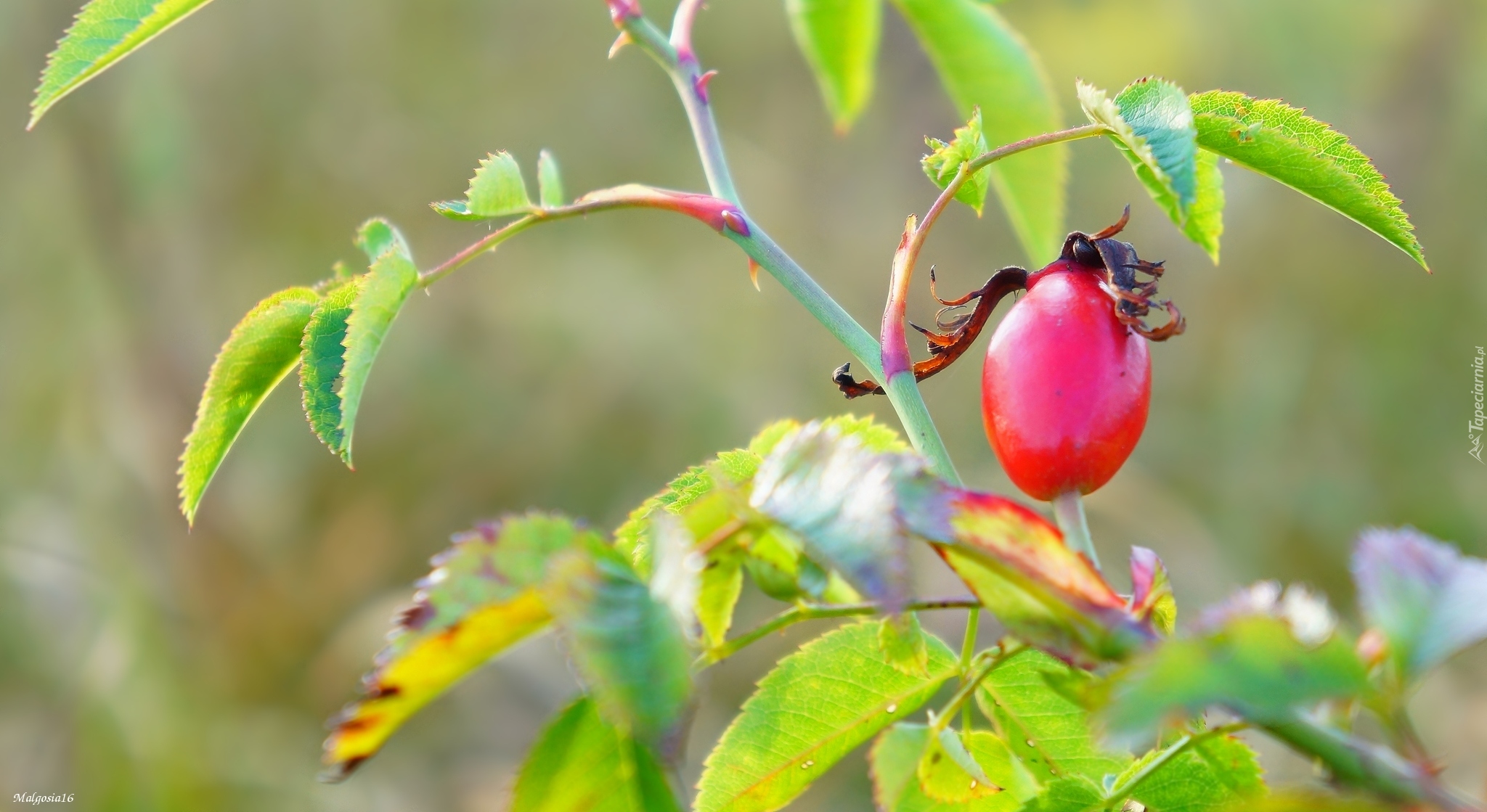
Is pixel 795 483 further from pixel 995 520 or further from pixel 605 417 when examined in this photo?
pixel 605 417

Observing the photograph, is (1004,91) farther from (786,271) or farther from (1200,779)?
(1200,779)

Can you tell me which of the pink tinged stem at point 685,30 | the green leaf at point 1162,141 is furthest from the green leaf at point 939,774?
the pink tinged stem at point 685,30

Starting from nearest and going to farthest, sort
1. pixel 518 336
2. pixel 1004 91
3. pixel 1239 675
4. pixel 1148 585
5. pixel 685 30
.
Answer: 1. pixel 1239 675
2. pixel 1148 585
3. pixel 685 30
4. pixel 1004 91
5. pixel 518 336

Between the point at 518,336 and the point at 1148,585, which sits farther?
the point at 518,336

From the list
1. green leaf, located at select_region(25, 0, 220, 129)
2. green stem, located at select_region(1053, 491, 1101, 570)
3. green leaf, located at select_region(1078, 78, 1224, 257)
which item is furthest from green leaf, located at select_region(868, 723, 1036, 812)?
green leaf, located at select_region(25, 0, 220, 129)

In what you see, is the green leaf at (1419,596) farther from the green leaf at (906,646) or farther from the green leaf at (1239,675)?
the green leaf at (906,646)

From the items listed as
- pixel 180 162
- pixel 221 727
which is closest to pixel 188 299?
pixel 180 162

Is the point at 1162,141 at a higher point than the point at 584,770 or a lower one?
higher

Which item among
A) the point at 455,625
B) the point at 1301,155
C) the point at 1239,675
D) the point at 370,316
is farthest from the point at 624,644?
the point at 1301,155
